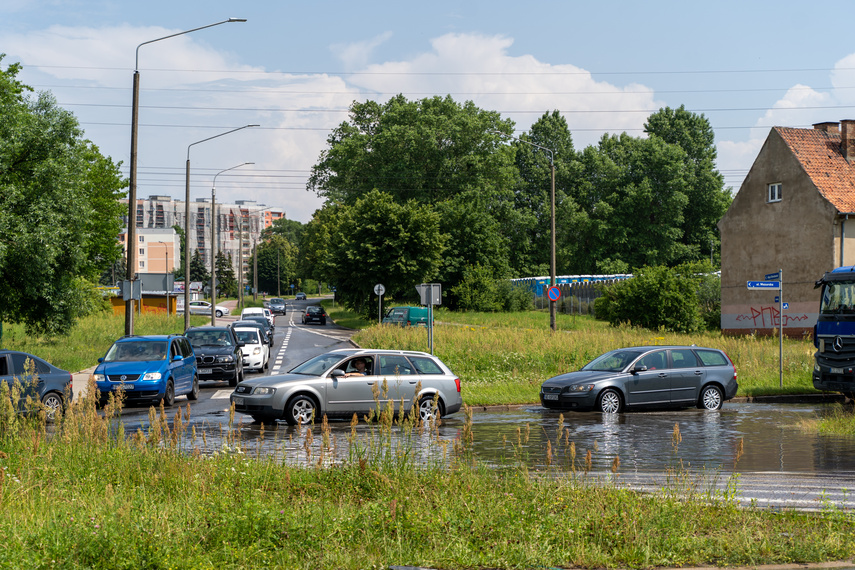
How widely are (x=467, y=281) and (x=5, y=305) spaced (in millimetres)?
42331

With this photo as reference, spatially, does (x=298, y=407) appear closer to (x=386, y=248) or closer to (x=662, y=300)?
(x=662, y=300)

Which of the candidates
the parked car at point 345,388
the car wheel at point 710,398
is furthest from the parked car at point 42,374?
the car wheel at point 710,398

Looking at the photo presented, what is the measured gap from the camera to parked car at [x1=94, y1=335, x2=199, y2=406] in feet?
64.7

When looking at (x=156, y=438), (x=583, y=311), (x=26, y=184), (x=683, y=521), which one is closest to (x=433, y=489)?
(x=683, y=521)

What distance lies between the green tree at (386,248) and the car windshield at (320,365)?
42.0 m

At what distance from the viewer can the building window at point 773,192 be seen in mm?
45500

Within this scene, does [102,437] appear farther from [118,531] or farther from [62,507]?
[118,531]

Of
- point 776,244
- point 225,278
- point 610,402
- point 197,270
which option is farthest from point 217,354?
point 225,278

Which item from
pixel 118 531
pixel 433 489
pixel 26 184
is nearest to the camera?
pixel 118 531

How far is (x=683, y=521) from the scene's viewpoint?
686cm

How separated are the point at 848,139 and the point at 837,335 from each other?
96.8ft

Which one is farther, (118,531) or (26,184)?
(26,184)

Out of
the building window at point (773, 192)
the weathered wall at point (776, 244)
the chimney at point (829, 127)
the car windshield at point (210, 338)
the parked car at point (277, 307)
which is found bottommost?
the car windshield at point (210, 338)

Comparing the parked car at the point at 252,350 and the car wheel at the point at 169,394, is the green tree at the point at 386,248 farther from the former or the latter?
the car wheel at the point at 169,394
